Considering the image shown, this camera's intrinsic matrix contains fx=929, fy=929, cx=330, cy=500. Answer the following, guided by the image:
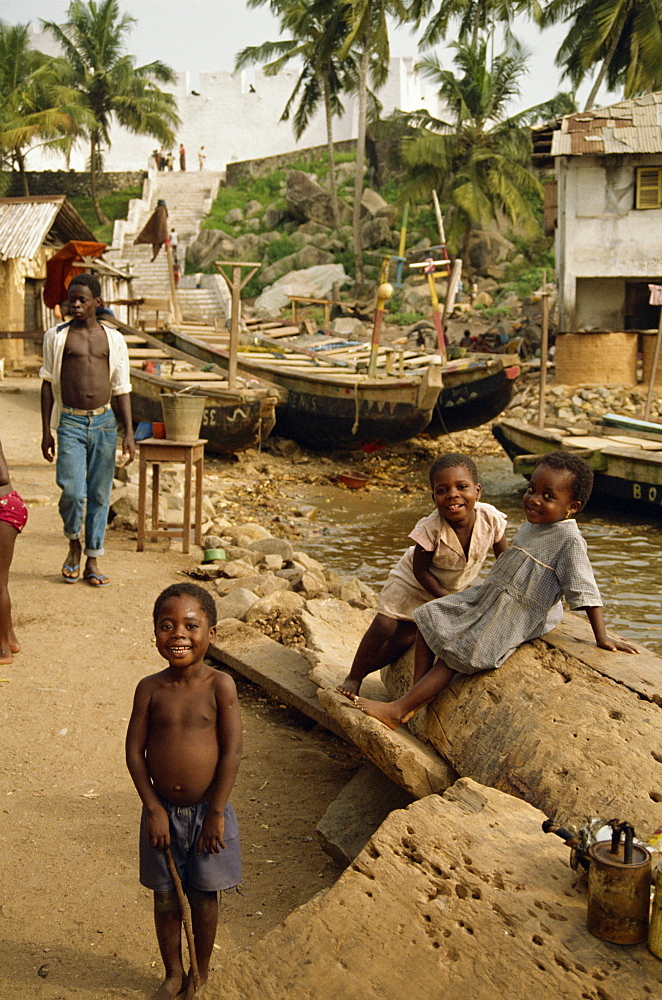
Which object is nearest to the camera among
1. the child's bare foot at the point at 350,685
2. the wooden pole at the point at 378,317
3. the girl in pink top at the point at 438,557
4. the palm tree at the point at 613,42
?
the girl in pink top at the point at 438,557

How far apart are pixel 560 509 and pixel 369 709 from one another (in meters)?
0.97

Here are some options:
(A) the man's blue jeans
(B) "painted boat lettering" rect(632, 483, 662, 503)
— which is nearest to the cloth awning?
(B) "painted boat lettering" rect(632, 483, 662, 503)

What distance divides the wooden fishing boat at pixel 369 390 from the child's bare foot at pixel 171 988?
36.1ft

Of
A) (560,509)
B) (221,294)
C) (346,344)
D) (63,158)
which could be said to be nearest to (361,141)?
(221,294)

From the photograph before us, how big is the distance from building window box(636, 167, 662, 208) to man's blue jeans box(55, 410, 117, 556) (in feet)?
57.9

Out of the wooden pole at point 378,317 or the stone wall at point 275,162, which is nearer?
the wooden pole at point 378,317

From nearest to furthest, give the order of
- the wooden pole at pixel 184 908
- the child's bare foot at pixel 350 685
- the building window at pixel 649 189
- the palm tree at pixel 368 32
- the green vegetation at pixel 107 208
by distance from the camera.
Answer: the wooden pole at pixel 184 908 → the child's bare foot at pixel 350 685 → the building window at pixel 649 189 → the palm tree at pixel 368 32 → the green vegetation at pixel 107 208

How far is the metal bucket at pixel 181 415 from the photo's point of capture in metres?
7.13

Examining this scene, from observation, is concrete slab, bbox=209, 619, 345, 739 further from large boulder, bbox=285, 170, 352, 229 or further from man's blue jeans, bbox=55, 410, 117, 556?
large boulder, bbox=285, 170, 352, 229

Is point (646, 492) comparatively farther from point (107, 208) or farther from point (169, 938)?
point (107, 208)

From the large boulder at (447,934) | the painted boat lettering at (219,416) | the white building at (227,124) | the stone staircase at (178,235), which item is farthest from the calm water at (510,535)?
the white building at (227,124)

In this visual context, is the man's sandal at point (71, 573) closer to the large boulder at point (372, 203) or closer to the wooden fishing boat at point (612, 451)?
the wooden fishing boat at point (612, 451)

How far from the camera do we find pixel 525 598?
A: 3.21m

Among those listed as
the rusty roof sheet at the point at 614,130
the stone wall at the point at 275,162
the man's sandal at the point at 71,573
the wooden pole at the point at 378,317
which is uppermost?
the stone wall at the point at 275,162
